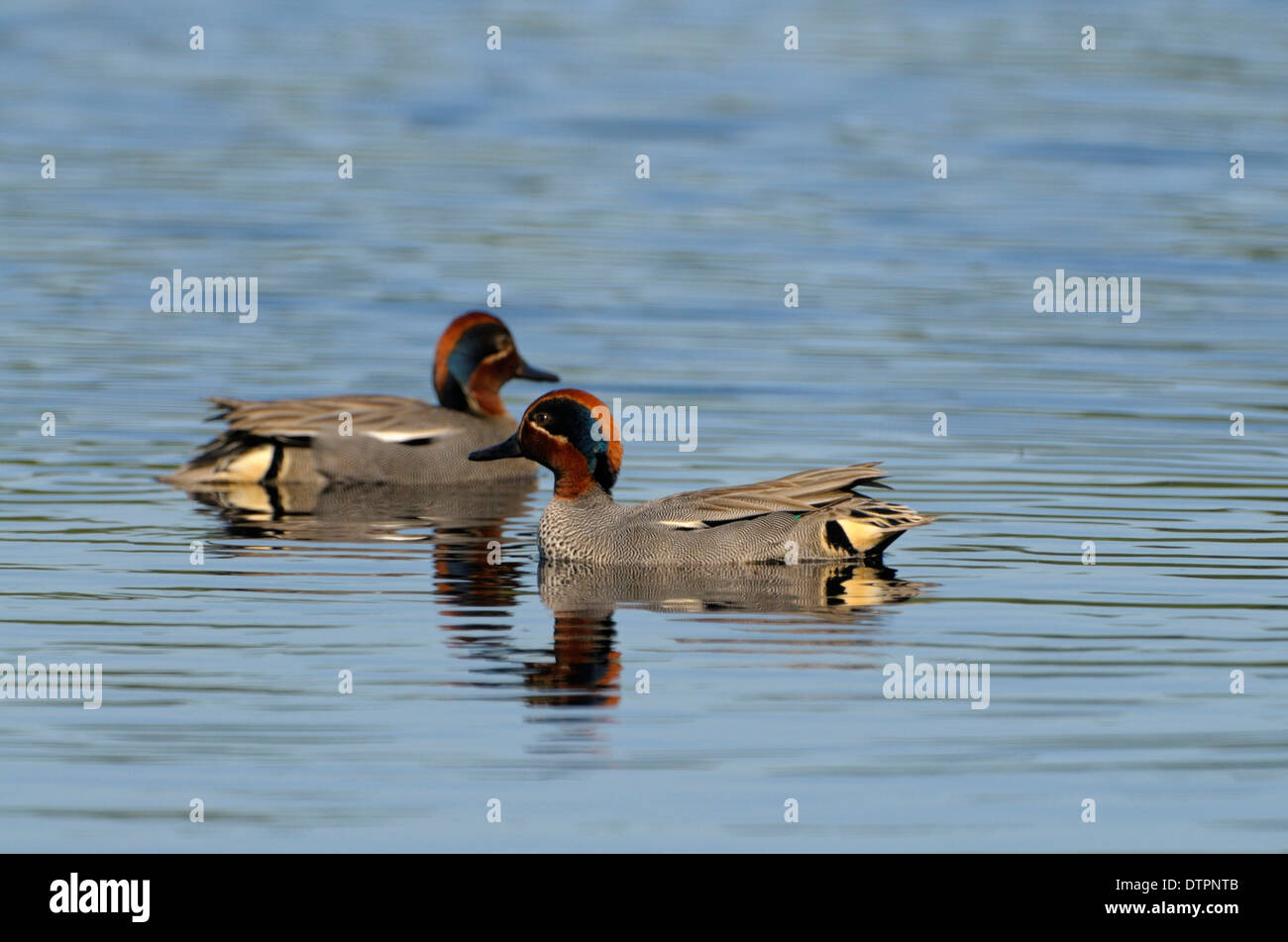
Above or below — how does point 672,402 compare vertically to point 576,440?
above

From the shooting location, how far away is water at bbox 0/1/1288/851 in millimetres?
9383

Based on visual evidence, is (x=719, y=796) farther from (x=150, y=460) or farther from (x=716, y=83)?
(x=716, y=83)

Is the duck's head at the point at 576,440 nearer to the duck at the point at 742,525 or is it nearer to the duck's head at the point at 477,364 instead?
the duck at the point at 742,525

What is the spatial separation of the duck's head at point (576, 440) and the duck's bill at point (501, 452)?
11.7 inches

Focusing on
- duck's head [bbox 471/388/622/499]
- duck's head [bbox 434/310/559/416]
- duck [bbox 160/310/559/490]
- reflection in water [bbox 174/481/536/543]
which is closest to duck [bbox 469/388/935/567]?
duck's head [bbox 471/388/622/499]

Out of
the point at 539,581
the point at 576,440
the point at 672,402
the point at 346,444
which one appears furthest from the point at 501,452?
the point at 672,402

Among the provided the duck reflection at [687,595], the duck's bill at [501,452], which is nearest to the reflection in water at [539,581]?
the duck reflection at [687,595]

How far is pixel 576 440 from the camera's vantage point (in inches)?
543

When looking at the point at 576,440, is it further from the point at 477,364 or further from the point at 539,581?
the point at 477,364

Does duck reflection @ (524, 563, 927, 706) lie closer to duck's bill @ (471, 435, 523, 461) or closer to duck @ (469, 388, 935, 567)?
duck @ (469, 388, 935, 567)

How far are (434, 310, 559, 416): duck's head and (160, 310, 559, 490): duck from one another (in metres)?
0.07

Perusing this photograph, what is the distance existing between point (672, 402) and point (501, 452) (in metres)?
4.37

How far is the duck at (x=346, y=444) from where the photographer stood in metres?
16.1

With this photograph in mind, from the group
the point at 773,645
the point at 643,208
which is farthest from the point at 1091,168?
the point at 773,645
